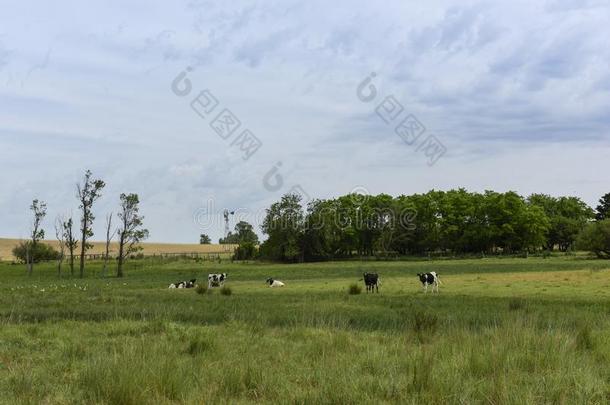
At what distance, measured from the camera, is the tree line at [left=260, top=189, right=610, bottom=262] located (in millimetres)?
118000

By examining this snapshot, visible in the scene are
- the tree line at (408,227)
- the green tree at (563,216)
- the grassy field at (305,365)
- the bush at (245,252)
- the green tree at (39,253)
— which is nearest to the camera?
the grassy field at (305,365)

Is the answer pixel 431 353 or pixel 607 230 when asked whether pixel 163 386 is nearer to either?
pixel 431 353

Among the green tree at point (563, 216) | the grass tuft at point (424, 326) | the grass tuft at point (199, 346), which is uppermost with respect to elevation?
the green tree at point (563, 216)

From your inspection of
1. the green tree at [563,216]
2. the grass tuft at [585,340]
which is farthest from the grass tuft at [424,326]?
the green tree at [563,216]

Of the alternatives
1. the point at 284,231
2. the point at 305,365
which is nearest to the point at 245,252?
the point at 284,231

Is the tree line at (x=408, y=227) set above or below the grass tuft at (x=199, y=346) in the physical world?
above

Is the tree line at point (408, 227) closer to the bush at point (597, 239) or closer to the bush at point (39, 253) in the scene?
the bush at point (597, 239)

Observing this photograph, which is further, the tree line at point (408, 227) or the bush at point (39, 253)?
the tree line at point (408, 227)

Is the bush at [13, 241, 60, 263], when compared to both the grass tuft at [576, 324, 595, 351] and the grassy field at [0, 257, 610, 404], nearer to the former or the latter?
the grassy field at [0, 257, 610, 404]

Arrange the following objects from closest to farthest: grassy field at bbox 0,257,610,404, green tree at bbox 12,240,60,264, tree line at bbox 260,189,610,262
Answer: grassy field at bbox 0,257,610,404 < green tree at bbox 12,240,60,264 < tree line at bbox 260,189,610,262

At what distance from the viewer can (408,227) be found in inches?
4911

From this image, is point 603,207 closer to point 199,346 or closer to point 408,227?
point 408,227

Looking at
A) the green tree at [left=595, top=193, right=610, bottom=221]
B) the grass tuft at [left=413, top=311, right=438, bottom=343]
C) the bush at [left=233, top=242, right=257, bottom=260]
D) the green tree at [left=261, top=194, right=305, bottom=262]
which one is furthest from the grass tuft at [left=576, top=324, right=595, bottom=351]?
the green tree at [left=595, top=193, right=610, bottom=221]

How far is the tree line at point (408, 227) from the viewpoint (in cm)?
11800
